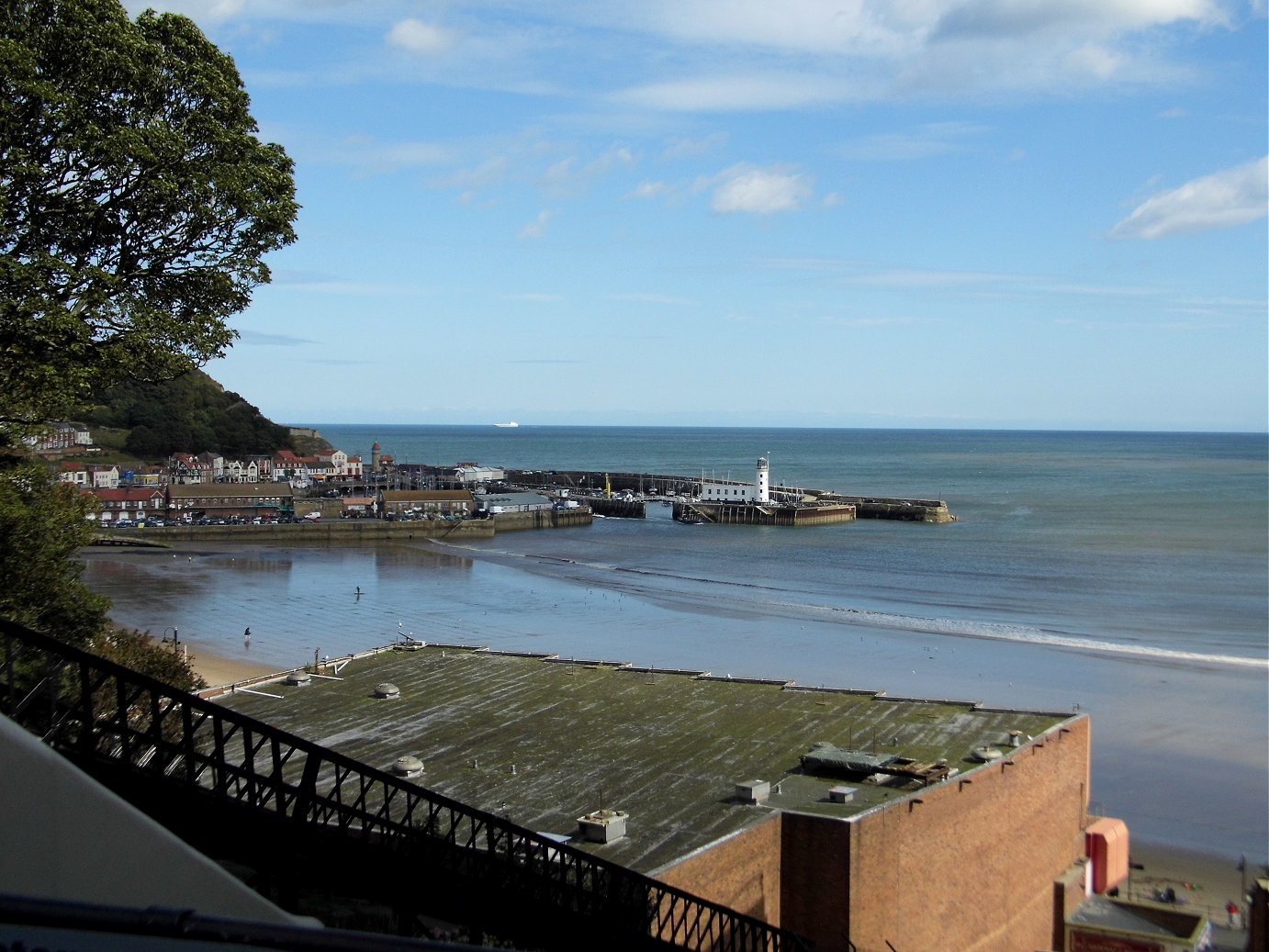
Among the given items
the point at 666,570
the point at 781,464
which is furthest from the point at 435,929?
the point at 781,464

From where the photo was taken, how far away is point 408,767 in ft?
58.8

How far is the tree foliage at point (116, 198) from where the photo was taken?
508 inches

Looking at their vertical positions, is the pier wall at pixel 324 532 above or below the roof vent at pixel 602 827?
below

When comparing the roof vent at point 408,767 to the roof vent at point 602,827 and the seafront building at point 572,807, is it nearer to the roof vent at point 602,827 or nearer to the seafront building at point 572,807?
the seafront building at point 572,807

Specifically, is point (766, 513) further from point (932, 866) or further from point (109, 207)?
point (109, 207)

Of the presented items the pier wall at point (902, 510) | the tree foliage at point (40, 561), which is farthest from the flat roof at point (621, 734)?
the pier wall at point (902, 510)

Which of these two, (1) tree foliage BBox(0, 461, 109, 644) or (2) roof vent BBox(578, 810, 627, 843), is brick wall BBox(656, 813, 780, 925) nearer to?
(2) roof vent BBox(578, 810, 627, 843)

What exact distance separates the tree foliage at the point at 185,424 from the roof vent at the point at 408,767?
119m

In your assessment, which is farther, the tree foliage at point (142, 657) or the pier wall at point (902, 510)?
the pier wall at point (902, 510)

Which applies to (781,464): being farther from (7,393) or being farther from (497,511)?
(7,393)

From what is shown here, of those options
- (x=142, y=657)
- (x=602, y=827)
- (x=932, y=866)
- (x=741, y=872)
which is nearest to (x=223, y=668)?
(x=142, y=657)

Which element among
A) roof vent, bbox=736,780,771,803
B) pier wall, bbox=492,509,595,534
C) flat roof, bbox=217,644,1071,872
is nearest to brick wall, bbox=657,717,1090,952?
flat roof, bbox=217,644,1071,872

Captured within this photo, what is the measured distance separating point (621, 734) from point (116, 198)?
11920mm

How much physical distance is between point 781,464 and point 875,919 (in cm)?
18237
